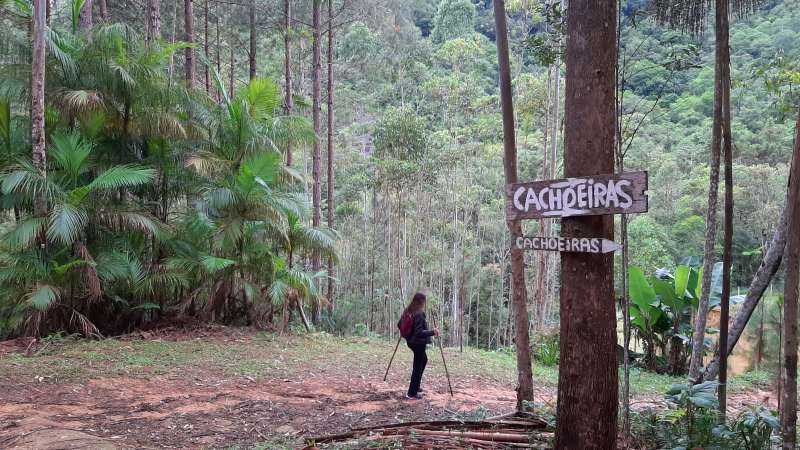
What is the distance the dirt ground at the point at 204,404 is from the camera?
528cm

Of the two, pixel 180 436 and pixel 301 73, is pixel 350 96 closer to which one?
pixel 301 73

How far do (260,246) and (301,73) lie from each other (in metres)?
15.7

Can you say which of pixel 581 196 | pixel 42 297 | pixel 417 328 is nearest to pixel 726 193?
pixel 581 196

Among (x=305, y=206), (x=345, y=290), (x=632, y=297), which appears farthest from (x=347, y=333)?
(x=345, y=290)

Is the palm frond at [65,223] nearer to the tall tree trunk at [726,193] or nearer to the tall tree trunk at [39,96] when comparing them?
the tall tree trunk at [39,96]

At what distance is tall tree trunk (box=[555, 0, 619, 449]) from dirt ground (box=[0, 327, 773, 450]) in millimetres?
2086

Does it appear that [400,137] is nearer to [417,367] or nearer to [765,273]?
[417,367]

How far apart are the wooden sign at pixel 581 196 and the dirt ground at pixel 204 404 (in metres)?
2.71

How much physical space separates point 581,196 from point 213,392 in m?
5.41

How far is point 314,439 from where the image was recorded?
14.8ft

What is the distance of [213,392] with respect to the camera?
698 centimetres

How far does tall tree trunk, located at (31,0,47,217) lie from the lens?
27.6 feet

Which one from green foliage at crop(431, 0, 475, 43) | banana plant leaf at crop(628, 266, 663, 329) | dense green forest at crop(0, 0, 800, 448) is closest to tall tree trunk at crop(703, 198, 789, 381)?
dense green forest at crop(0, 0, 800, 448)

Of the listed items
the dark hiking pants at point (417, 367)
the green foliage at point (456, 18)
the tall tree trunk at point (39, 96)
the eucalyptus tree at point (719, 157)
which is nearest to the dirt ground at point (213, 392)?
the dark hiking pants at point (417, 367)
